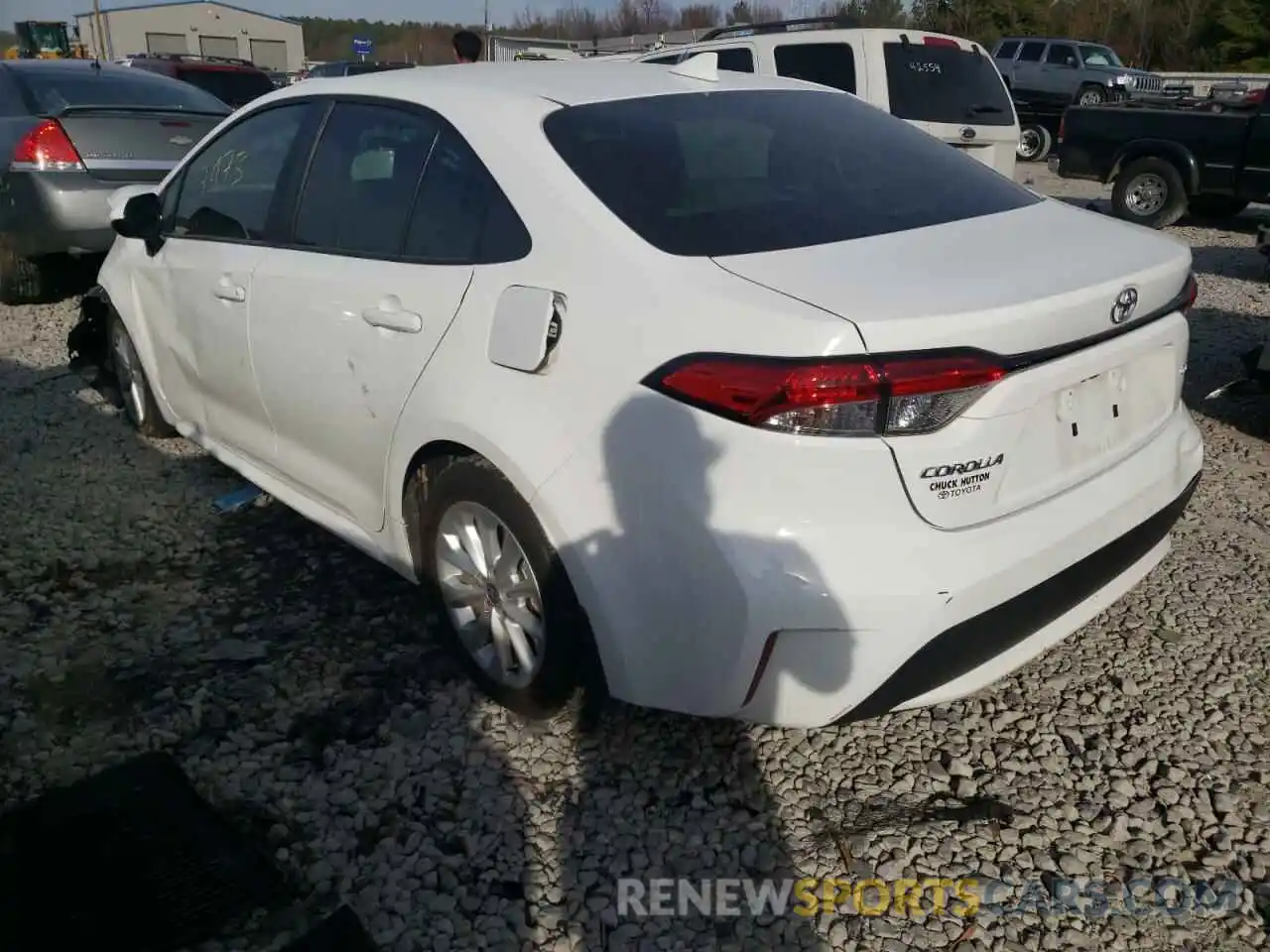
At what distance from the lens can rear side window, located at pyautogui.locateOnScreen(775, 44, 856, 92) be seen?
8.36 m

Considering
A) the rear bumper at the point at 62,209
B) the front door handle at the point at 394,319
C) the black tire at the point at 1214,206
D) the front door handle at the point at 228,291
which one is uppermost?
the front door handle at the point at 394,319

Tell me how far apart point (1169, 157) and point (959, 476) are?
35.1 ft

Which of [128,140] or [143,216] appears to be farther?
[128,140]

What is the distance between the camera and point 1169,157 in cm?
1088

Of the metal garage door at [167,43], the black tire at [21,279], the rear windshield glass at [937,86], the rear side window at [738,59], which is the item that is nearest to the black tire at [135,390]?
the black tire at [21,279]

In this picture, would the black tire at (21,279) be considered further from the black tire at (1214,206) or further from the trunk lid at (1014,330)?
the black tire at (1214,206)

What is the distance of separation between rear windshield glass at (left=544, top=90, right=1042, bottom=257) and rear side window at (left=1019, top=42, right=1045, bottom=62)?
2056 centimetres

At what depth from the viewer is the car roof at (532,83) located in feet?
9.09

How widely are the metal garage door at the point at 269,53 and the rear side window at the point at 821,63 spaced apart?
63083 mm

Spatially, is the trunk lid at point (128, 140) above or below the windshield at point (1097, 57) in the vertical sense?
below

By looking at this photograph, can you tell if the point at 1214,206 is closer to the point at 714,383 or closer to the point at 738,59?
the point at 738,59

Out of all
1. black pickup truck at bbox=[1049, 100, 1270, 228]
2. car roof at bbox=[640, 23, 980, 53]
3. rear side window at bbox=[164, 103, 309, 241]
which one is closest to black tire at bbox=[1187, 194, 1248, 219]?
black pickup truck at bbox=[1049, 100, 1270, 228]

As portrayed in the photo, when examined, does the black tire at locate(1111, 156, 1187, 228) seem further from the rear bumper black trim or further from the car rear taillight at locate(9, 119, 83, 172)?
the car rear taillight at locate(9, 119, 83, 172)

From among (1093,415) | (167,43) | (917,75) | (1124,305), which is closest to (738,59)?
(917,75)
